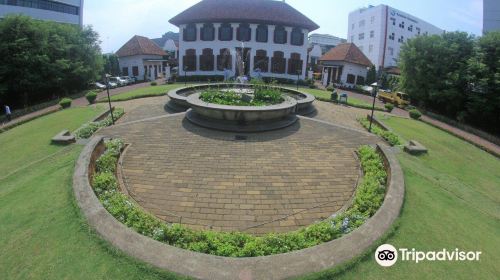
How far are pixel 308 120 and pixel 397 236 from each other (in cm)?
880

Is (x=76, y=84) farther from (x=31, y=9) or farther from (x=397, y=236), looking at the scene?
(x=397, y=236)

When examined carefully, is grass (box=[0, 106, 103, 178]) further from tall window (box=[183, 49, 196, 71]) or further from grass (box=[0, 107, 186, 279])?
tall window (box=[183, 49, 196, 71])

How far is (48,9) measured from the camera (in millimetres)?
42281

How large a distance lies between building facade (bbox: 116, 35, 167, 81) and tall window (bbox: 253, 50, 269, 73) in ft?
53.1

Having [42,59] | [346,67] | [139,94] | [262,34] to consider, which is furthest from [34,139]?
[346,67]

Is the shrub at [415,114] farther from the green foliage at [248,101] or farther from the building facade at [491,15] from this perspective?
the building facade at [491,15]

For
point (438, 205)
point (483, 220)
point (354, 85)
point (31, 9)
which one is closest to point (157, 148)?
point (438, 205)

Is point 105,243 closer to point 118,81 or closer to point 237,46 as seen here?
point 237,46

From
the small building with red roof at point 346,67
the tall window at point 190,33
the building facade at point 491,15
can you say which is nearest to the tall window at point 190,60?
the tall window at point 190,33

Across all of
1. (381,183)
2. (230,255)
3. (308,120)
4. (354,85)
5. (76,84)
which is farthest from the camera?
(354,85)

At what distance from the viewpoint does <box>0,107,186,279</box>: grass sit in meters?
4.78

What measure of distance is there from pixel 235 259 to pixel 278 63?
3449cm

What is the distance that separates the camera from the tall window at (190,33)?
36.8 meters

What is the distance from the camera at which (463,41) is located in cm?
2636
